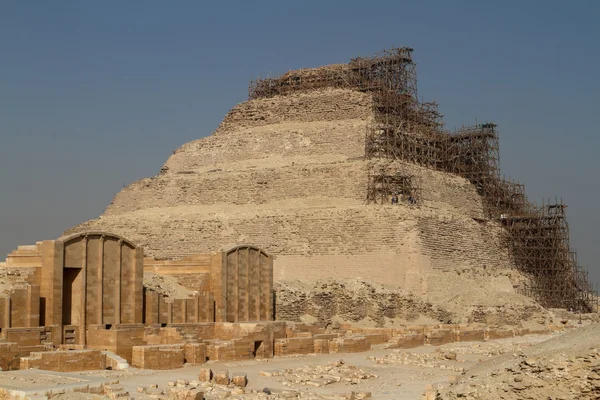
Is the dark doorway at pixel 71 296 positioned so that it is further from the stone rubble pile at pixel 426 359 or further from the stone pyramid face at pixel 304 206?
the stone pyramid face at pixel 304 206

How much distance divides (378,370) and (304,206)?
86.8ft

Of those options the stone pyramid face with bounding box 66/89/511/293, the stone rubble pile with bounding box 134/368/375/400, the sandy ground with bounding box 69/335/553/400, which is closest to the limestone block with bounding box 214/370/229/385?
the stone rubble pile with bounding box 134/368/375/400

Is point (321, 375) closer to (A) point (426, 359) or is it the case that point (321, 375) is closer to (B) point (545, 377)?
(A) point (426, 359)

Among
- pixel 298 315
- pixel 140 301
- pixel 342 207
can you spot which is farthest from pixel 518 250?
pixel 140 301

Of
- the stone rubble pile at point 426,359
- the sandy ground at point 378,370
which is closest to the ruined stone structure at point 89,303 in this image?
the sandy ground at point 378,370

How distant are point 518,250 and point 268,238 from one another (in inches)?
666

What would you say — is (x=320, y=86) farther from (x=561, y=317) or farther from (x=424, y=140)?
(x=561, y=317)

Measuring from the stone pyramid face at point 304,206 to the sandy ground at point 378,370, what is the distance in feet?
38.5

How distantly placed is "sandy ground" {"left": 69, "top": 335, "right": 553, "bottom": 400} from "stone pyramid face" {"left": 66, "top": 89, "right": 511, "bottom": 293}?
11.7 metres

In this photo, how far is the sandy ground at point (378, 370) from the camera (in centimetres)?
2305

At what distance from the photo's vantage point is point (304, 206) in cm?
5397

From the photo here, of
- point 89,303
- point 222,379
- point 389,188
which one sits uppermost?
point 389,188

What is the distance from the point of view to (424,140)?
61.2 m

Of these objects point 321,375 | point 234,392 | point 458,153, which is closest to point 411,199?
point 458,153
